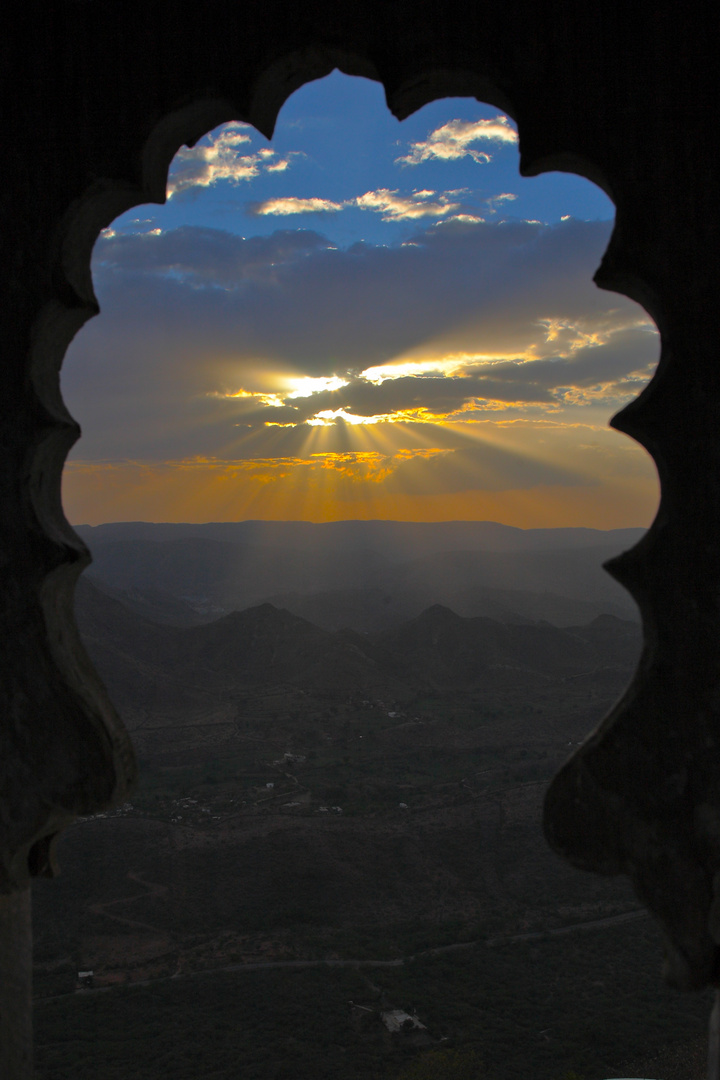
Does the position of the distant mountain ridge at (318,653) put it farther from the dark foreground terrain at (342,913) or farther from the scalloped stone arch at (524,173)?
the scalloped stone arch at (524,173)

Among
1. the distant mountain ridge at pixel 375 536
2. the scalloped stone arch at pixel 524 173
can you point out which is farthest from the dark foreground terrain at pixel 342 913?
the distant mountain ridge at pixel 375 536

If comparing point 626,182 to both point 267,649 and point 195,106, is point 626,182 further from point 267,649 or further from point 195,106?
point 267,649

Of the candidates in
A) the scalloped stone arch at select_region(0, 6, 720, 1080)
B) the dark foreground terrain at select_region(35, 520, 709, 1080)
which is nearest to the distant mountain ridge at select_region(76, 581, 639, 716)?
the dark foreground terrain at select_region(35, 520, 709, 1080)

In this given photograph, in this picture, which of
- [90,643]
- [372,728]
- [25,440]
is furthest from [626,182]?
[90,643]

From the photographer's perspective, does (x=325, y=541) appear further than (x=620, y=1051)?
Yes

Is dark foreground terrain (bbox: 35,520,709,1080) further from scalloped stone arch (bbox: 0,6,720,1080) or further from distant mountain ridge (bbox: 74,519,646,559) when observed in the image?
distant mountain ridge (bbox: 74,519,646,559)

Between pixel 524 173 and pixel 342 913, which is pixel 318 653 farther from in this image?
pixel 524 173
